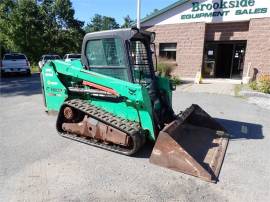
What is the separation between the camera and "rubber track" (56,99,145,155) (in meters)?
4.34

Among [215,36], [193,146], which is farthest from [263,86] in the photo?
[193,146]

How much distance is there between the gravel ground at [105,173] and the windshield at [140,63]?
1449 mm

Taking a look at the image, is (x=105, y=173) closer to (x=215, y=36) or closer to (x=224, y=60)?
(x=215, y=36)

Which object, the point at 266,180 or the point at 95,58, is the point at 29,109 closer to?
the point at 95,58

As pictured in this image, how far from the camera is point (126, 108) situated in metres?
4.71

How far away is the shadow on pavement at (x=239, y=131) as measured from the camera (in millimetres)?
5012

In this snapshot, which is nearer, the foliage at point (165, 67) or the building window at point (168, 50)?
the foliage at point (165, 67)

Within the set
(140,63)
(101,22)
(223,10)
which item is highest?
(101,22)

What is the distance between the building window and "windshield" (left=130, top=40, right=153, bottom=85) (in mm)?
11220

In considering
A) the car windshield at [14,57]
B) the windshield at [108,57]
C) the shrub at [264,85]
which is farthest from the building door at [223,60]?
the car windshield at [14,57]

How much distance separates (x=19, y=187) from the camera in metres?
3.57

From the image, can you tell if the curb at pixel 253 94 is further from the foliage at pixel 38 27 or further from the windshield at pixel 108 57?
the foliage at pixel 38 27

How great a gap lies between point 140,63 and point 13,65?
15.8 metres

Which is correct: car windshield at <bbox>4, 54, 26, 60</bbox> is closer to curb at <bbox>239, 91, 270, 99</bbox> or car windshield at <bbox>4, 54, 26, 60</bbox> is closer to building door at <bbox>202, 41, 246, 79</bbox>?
building door at <bbox>202, 41, 246, 79</bbox>
